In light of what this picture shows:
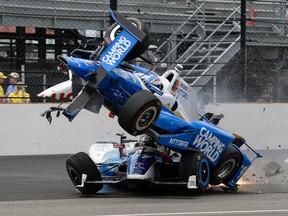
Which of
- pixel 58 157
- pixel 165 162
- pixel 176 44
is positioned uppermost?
pixel 176 44

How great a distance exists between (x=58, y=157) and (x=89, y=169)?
18.0 ft

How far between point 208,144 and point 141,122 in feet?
3.69

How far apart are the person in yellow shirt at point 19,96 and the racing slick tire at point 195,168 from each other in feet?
22.2

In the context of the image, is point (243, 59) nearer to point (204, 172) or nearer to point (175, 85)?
point (175, 85)

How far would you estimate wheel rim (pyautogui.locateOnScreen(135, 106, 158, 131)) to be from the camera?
8.86 meters

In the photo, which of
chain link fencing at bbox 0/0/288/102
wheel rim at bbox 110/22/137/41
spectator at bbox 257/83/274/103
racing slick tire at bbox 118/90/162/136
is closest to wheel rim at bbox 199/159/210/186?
→ racing slick tire at bbox 118/90/162/136

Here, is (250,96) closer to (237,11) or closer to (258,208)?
(237,11)

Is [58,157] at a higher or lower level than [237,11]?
lower

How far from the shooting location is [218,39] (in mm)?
19297

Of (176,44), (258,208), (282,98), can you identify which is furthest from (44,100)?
(258,208)

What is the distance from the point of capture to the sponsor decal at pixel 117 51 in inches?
355

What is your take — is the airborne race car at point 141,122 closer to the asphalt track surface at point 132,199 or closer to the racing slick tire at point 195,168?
the racing slick tire at point 195,168

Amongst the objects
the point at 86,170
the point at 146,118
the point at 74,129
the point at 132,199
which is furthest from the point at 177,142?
the point at 74,129

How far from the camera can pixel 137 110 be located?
870cm
